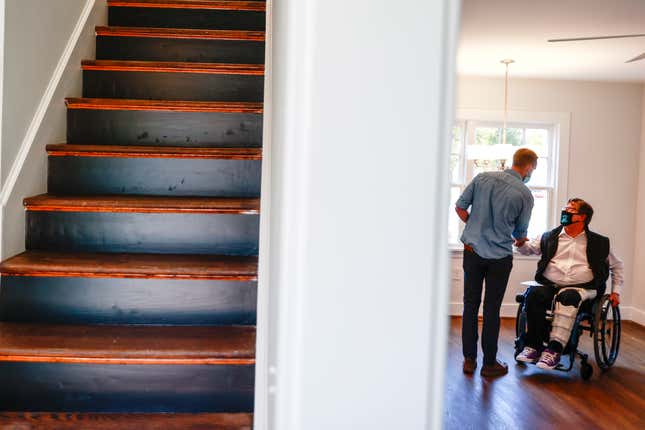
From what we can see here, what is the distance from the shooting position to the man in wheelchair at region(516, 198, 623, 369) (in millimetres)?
4715

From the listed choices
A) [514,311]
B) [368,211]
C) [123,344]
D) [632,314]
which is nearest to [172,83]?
[123,344]

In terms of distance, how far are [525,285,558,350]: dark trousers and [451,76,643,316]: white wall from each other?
1.94 m

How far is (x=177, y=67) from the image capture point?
104 inches

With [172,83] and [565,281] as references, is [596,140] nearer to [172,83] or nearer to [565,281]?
[565,281]

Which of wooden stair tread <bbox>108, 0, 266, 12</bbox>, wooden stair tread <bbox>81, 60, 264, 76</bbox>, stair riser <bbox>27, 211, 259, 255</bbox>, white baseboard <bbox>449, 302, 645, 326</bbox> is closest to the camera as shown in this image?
stair riser <bbox>27, 211, 259, 255</bbox>

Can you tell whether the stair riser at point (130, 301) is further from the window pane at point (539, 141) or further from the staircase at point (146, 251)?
the window pane at point (539, 141)

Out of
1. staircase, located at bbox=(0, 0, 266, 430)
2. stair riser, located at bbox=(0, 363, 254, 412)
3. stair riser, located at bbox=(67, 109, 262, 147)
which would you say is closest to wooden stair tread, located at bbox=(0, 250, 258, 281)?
staircase, located at bbox=(0, 0, 266, 430)

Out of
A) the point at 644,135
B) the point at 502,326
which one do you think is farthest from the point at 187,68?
the point at 644,135

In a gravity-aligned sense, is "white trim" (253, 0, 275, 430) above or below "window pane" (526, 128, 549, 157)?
below

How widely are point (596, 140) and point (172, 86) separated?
5.57 metres

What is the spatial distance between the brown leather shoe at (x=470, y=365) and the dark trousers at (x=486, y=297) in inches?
1.1

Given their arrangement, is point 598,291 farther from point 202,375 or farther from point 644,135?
point 202,375

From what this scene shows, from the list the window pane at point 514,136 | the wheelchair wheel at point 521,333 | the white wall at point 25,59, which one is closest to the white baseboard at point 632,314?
the window pane at point 514,136

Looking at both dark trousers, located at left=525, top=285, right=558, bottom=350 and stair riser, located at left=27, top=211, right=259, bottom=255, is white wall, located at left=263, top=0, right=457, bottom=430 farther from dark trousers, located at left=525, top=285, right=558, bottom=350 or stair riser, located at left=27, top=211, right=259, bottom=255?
dark trousers, located at left=525, top=285, right=558, bottom=350
